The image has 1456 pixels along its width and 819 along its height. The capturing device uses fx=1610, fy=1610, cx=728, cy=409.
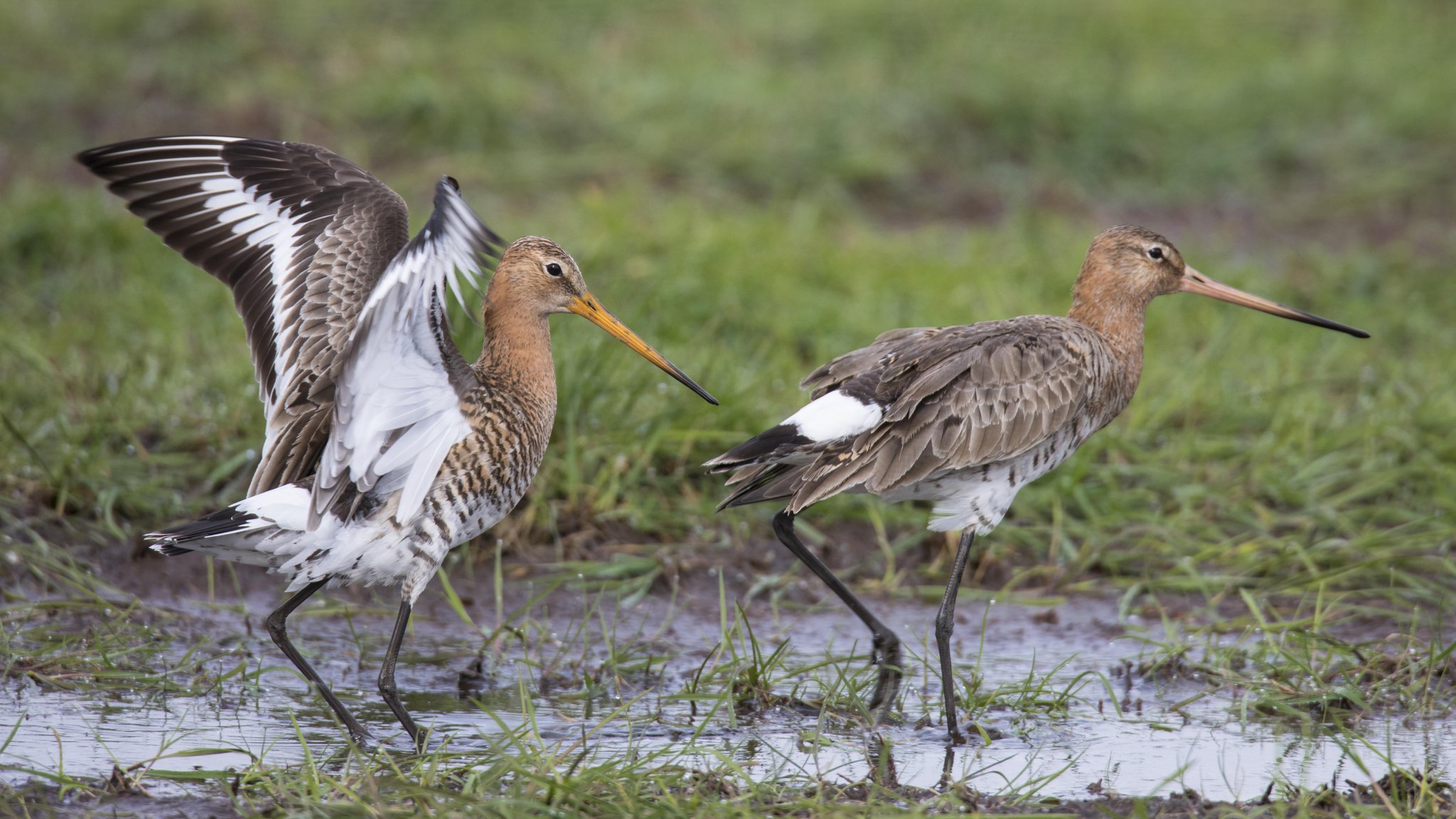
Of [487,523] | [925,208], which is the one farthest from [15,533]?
[925,208]

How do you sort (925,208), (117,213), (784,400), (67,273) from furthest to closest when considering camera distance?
(925,208) → (117,213) → (67,273) → (784,400)

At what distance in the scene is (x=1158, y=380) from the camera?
23.3ft

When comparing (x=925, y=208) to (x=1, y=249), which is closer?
(x=1, y=249)

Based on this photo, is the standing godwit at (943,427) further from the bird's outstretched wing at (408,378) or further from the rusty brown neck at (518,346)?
the bird's outstretched wing at (408,378)

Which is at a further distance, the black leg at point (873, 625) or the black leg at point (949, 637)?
the black leg at point (873, 625)

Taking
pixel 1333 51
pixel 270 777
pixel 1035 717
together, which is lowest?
pixel 270 777

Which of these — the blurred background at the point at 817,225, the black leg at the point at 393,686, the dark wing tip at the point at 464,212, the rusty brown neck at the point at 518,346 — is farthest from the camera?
the blurred background at the point at 817,225

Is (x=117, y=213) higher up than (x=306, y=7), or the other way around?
(x=306, y=7)

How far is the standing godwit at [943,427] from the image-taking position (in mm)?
4879

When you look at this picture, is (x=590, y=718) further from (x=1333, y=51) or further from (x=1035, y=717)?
(x=1333, y=51)

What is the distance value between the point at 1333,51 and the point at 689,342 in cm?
752

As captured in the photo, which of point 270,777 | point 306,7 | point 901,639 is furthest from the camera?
point 306,7

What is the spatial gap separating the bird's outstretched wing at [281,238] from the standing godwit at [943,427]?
1.19 m

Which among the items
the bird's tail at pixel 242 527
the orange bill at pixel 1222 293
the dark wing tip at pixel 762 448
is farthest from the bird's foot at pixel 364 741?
the orange bill at pixel 1222 293
